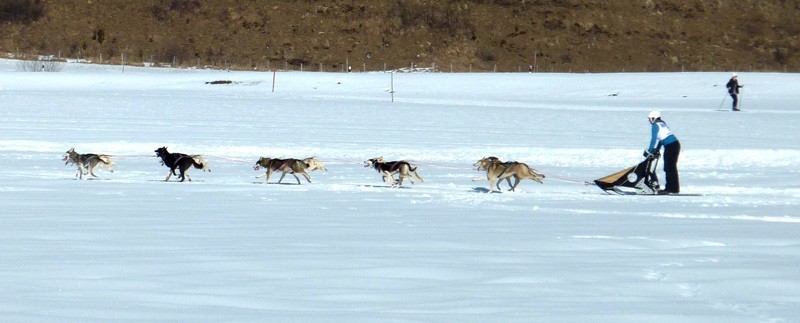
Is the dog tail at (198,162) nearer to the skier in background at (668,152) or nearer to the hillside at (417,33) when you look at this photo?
the skier in background at (668,152)

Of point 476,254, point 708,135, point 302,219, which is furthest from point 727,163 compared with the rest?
point 476,254

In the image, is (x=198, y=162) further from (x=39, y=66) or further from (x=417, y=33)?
(x=417, y=33)

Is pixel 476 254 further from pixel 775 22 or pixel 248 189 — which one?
pixel 775 22

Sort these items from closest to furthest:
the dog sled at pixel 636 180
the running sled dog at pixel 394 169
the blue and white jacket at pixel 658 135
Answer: the dog sled at pixel 636 180 → the blue and white jacket at pixel 658 135 → the running sled dog at pixel 394 169

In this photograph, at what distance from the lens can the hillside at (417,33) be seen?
73.2 meters

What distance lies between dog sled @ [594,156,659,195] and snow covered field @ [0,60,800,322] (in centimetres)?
30

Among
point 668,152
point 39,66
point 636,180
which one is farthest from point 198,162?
point 39,66

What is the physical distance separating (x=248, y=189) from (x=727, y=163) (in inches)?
369

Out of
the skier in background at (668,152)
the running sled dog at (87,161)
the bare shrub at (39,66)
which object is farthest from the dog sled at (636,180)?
the bare shrub at (39,66)

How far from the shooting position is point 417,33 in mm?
75375

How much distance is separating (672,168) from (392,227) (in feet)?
19.6

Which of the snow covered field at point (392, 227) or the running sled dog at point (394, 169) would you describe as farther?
the running sled dog at point (394, 169)

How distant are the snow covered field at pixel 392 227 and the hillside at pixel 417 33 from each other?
4288cm

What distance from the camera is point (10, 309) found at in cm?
617
